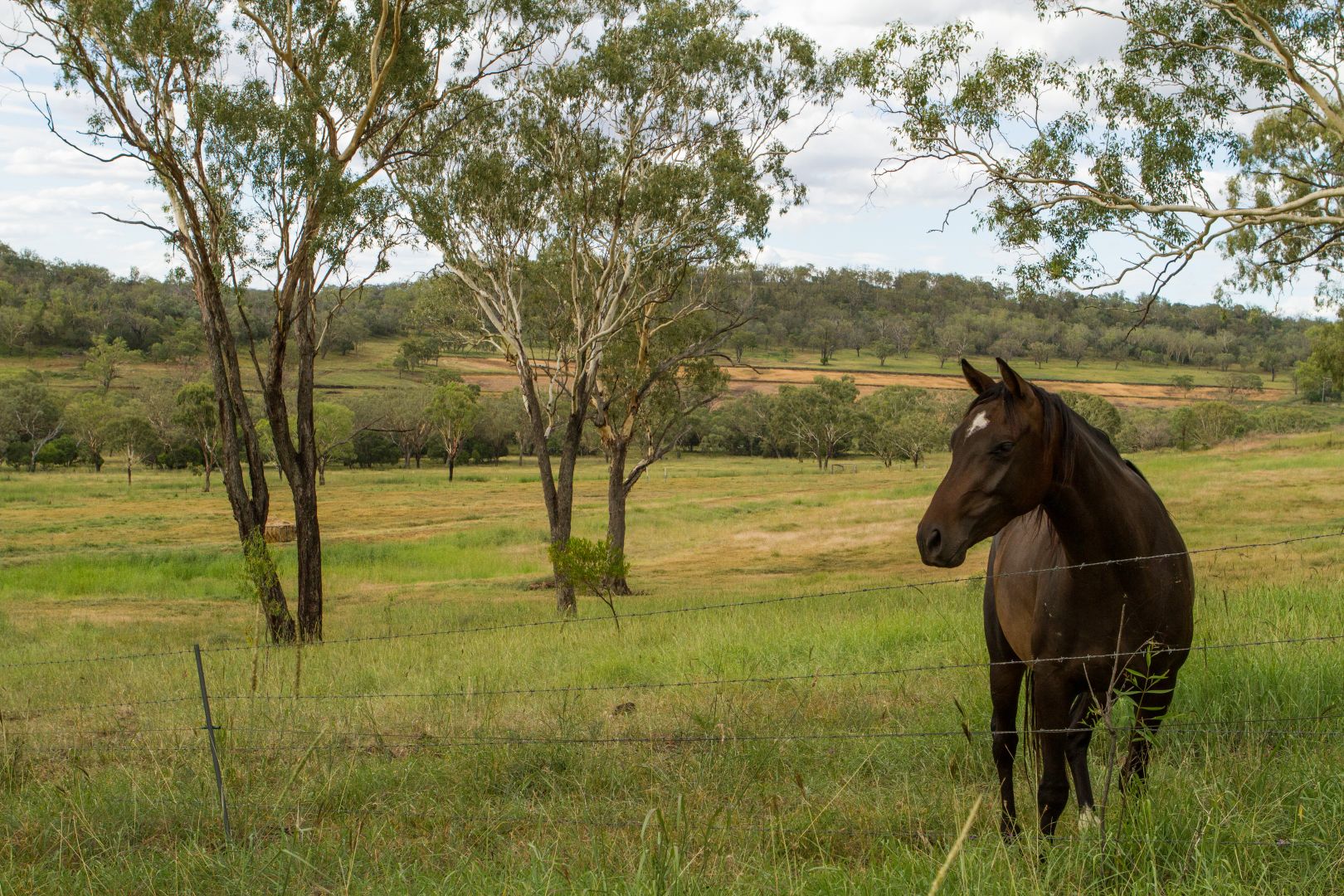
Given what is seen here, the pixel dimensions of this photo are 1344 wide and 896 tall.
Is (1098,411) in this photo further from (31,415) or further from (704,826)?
(31,415)

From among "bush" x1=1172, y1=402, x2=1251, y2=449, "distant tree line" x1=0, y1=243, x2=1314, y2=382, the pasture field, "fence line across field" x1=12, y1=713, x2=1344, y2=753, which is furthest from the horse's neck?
"bush" x1=1172, y1=402, x2=1251, y2=449

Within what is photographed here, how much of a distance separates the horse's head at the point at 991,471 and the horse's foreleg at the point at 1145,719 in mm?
1047

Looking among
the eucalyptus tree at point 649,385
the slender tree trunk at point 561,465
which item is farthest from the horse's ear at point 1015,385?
the eucalyptus tree at point 649,385

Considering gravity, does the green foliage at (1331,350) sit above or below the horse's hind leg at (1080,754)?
above

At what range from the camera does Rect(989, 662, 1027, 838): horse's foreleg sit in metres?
4.95

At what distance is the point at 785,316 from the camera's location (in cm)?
14600

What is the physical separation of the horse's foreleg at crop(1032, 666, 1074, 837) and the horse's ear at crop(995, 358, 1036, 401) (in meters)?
1.23

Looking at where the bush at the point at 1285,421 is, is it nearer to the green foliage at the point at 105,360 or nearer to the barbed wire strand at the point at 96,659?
the barbed wire strand at the point at 96,659

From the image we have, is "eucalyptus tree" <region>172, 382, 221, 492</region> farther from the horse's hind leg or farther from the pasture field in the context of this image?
the horse's hind leg

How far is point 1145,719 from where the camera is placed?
14.8ft

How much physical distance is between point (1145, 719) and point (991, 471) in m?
1.59

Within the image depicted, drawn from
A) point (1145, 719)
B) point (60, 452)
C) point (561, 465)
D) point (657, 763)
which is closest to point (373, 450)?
point (60, 452)

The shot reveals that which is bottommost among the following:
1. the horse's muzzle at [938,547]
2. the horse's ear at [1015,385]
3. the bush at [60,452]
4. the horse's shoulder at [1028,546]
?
the bush at [60,452]

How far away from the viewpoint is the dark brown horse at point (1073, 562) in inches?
154
